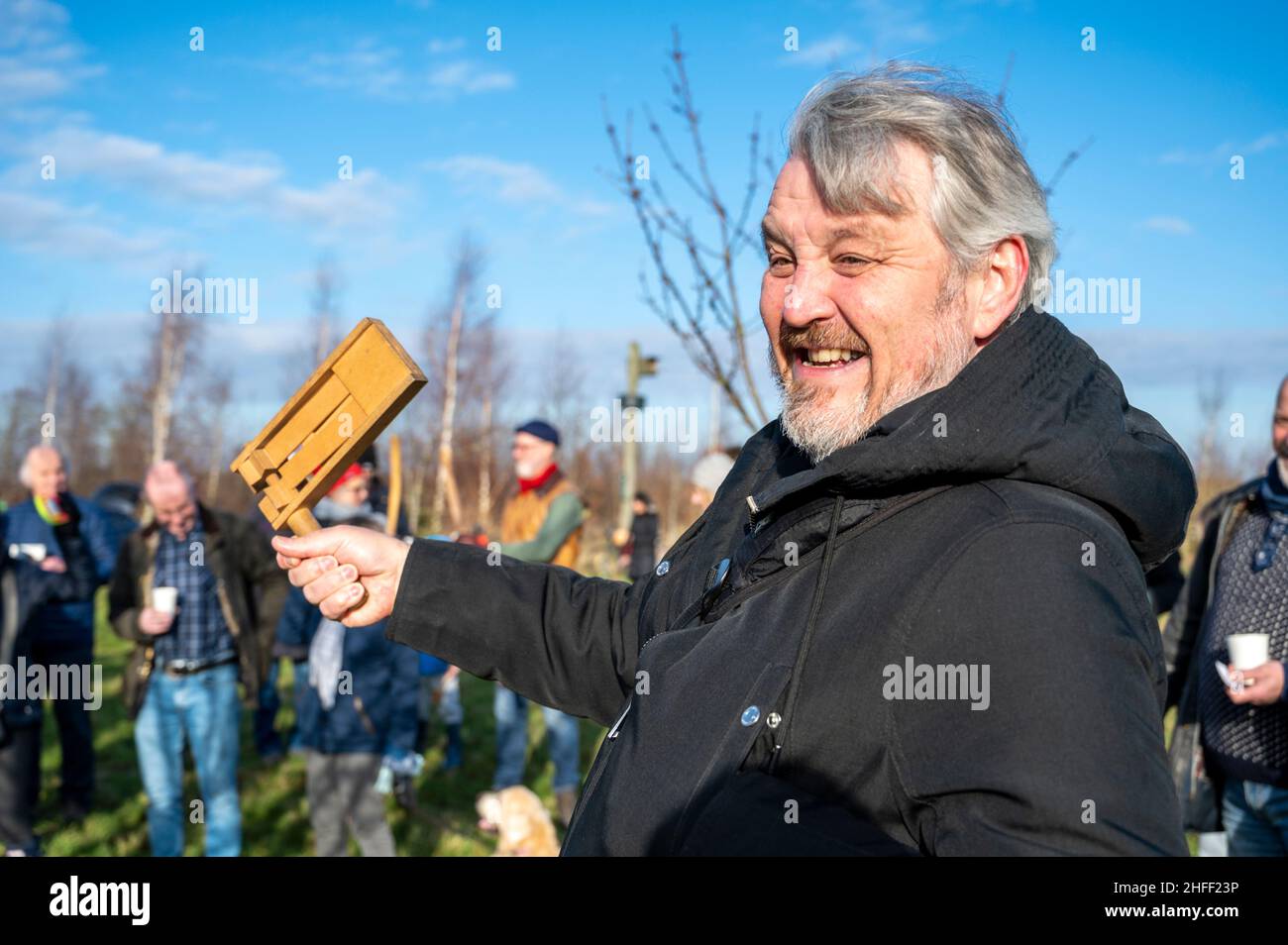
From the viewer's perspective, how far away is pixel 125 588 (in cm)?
588

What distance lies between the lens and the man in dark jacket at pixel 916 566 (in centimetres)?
126

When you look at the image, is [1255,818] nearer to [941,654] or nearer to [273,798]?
[941,654]

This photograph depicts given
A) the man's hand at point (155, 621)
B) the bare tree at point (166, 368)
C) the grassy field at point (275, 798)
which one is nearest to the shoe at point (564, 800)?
the grassy field at point (275, 798)

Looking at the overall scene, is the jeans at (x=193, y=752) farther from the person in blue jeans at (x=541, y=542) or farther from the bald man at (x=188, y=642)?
the person in blue jeans at (x=541, y=542)

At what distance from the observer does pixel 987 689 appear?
131cm

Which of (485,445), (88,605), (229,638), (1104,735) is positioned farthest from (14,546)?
(485,445)

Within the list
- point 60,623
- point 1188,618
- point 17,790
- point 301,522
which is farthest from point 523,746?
point 301,522

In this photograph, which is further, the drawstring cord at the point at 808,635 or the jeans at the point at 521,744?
the jeans at the point at 521,744

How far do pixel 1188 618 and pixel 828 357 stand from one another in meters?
3.12

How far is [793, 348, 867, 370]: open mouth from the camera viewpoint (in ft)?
5.76

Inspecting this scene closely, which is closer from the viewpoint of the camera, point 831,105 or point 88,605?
point 831,105

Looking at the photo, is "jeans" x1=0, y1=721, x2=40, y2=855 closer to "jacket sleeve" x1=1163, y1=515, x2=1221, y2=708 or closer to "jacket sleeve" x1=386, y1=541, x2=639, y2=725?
"jacket sleeve" x1=386, y1=541, x2=639, y2=725
